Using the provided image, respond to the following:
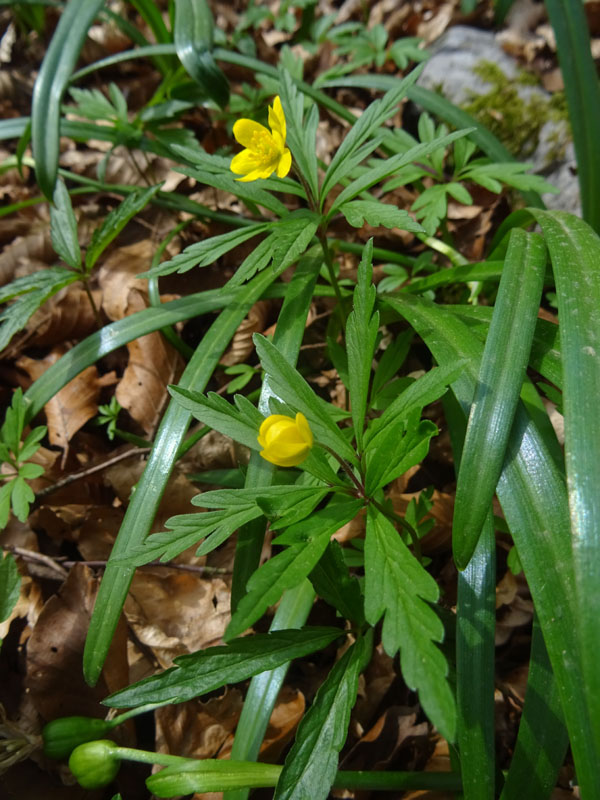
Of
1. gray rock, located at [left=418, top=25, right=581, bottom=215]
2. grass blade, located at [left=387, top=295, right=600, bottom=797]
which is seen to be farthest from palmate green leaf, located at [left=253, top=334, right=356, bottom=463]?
gray rock, located at [left=418, top=25, right=581, bottom=215]

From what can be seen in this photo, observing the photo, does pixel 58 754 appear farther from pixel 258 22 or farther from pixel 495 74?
pixel 258 22

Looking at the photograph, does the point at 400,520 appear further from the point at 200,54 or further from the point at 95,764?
the point at 200,54

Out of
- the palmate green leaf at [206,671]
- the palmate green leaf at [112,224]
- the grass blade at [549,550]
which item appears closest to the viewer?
the grass blade at [549,550]

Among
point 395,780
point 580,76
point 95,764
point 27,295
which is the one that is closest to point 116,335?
point 27,295

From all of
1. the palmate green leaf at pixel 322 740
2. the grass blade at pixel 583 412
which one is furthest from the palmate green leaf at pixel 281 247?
the palmate green leaf at pixel 322 740

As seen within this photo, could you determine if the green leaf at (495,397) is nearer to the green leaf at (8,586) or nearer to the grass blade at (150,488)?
the grass blade at (150,488)

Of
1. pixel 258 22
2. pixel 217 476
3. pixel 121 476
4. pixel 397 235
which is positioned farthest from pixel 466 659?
pixel 258 22
